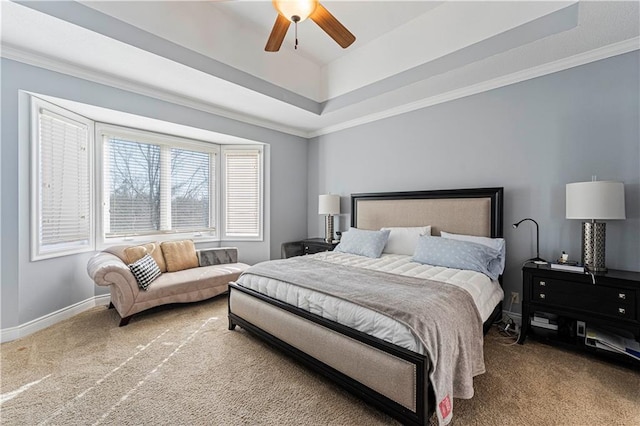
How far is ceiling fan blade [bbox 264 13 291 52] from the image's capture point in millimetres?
2182

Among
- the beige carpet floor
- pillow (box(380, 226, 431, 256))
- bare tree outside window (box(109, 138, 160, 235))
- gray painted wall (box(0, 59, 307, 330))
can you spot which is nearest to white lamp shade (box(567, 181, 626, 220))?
the beige carpet floor

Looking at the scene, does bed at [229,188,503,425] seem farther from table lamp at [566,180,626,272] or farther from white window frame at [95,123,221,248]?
white window frame at [95,123,221,248]

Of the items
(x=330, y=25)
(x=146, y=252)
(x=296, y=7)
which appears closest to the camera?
(x=296, y=7)

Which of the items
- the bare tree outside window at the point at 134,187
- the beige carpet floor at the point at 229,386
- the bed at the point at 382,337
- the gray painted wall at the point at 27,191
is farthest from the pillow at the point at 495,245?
the bare tree outside window at the point at 134,187

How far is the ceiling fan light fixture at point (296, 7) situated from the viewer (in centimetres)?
192

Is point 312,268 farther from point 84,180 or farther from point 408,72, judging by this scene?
point 84,180

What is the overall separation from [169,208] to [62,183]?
1363 mm

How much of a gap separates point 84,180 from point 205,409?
333 centimetres

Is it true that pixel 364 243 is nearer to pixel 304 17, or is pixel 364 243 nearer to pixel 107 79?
pixel 304 17

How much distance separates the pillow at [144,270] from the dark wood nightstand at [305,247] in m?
2.14

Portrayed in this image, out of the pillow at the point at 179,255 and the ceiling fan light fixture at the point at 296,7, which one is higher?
the ceiling fan light fixture at the point at 296,7

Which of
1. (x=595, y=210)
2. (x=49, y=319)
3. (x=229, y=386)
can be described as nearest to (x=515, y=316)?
(x=595, y=210)

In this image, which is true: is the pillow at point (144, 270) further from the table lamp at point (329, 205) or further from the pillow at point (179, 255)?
the table lamp at point (329, 205)

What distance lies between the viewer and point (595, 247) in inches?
93.6
